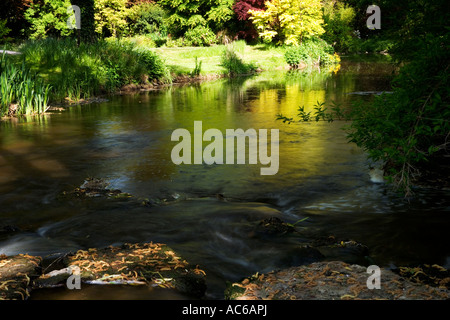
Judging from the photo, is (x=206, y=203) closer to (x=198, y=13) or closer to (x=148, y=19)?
(x=198, y=13)

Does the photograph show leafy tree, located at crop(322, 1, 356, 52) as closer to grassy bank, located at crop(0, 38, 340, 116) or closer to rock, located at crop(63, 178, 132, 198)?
grassy bank, located at crop(0, 38, 340, 116)

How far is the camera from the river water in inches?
154

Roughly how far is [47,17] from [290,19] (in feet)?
54.1

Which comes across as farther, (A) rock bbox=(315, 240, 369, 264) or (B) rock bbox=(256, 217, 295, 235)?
(B) rock bbox=(256, 217, 295, 235)

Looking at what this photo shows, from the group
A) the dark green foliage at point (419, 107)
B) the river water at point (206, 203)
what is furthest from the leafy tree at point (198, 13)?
the dark green foliage at point (419, 107)

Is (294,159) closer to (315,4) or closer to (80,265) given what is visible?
(80,265)

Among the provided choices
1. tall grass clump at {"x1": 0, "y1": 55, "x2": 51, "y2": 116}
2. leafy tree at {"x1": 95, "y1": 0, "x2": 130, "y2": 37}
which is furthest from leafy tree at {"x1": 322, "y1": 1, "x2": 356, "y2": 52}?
tall grass clump at {"x1": 0, "y1": 55, "x2": 51, "y2": 116}

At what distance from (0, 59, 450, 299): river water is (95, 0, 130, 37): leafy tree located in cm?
2806

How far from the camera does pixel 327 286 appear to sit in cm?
309

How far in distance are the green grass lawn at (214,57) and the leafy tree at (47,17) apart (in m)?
7.17

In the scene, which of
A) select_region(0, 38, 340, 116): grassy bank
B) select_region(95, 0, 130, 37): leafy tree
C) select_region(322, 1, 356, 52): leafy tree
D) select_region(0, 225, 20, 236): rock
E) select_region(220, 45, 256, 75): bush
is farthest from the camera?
select_region(322, 1, 356, 52): leafy tree

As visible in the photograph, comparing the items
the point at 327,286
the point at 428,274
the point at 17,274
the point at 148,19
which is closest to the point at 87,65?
the point at 17,274
